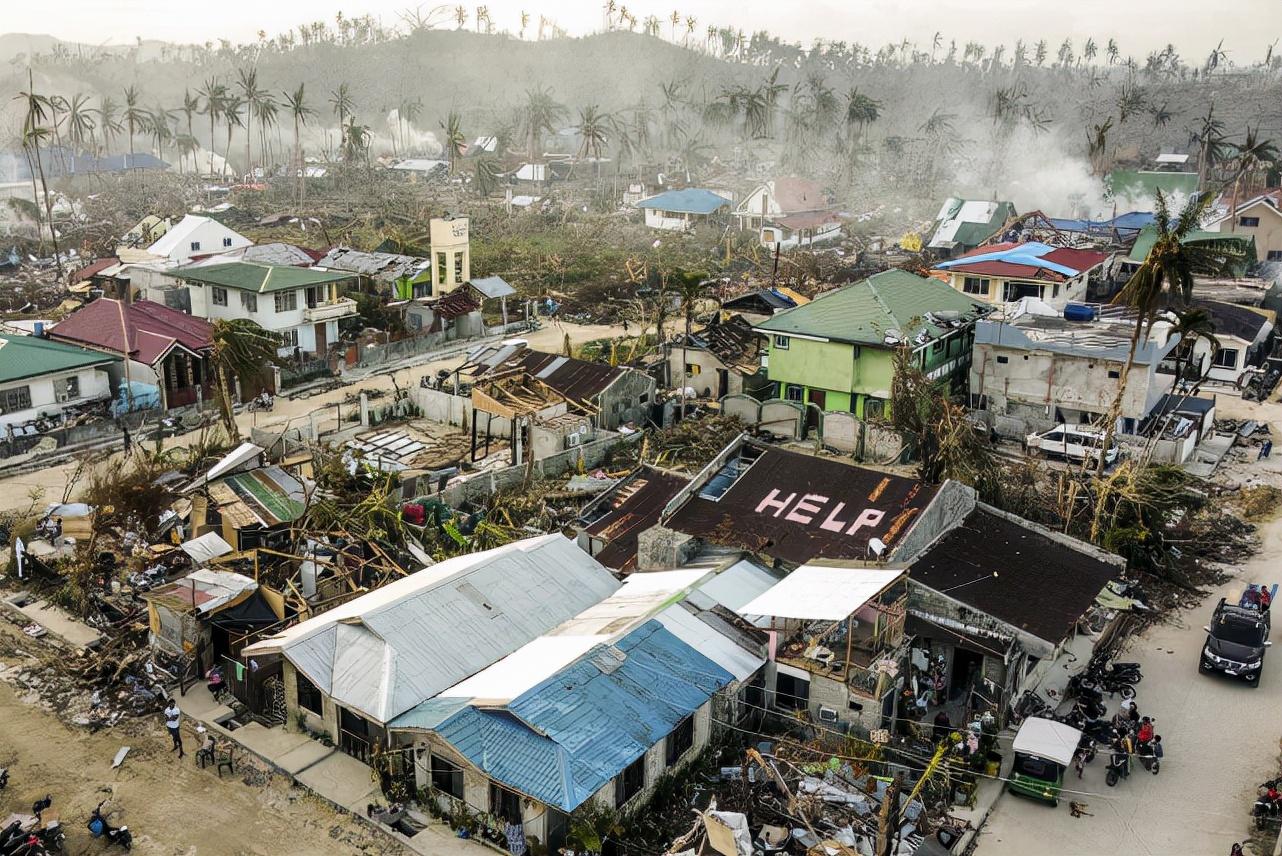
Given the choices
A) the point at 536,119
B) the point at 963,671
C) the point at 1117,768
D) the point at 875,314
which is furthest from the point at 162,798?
the point at 536,119

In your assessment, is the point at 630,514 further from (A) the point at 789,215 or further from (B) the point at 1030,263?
(A) the point at 789,215

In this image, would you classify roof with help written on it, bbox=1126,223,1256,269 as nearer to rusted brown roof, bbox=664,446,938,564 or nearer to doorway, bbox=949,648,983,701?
rusted brown roof, bbox=664,446,938,564

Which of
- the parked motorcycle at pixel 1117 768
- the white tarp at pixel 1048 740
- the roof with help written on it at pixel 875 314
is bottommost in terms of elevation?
the parked motorcycle at pixel 1117 768

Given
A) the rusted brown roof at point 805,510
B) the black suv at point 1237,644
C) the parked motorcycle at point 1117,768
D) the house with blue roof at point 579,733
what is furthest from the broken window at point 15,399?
the black suv at point 1237,644

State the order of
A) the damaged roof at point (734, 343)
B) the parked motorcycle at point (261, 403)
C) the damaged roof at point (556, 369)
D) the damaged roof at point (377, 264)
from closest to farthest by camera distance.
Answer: the damaged roof at point (556, 369), the parked motorcycle at point (261, 403), the damaged roof at point (734, 343), the damaged roof at point (377, 264)

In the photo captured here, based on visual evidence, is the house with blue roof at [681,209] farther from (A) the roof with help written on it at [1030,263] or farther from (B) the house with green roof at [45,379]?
(B) the house with green roof at [45,379]

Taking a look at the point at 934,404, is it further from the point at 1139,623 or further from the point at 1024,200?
the point at 1024,200

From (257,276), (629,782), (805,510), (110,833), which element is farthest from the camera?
(257,276)
